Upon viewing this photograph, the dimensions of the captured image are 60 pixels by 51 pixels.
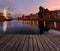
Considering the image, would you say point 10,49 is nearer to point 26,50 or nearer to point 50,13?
point 26,50

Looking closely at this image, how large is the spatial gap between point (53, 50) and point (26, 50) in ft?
3.34

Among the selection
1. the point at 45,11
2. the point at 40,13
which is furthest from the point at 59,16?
the point at 40,13

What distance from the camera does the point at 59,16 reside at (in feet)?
391

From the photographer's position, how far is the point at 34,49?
490 cm

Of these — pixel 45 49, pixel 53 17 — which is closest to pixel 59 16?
pixel 53 17

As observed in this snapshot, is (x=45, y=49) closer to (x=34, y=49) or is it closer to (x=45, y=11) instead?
(x=34, y=49)

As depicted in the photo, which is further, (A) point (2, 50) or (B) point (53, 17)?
(B) point (53, 17)

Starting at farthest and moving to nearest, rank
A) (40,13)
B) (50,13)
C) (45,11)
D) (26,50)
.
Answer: (50,13)
(45,11)
(40,13)
(26,50)

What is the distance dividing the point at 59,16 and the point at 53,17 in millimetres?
6130

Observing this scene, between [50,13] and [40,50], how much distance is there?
372ft

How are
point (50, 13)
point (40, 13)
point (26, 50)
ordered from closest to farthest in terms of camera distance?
point (26, 50) → point (40, 13) → point (50, 13)

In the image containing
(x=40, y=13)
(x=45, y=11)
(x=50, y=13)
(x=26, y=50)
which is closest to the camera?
(x=26, y=50)

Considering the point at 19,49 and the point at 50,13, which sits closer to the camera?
the point at 19,49

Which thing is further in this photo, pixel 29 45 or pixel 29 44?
pixel 29 44
